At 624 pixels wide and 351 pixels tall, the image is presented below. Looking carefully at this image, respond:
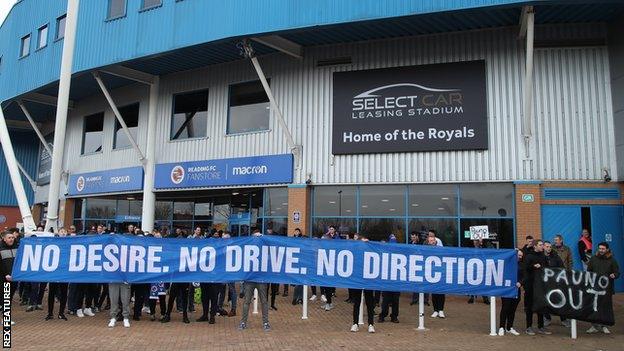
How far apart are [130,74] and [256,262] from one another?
13.3m

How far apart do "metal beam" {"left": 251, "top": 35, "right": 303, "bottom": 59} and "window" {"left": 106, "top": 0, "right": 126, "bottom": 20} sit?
692 cm

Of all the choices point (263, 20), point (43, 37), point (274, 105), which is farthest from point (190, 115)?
point (43, 37)

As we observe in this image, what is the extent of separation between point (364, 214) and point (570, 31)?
8286 millimetres

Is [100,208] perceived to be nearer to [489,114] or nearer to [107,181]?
[107,181]

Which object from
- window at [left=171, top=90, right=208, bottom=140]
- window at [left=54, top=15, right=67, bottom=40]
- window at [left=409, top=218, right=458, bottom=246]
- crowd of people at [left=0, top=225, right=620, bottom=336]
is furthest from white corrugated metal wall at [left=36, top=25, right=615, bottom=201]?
window at [left=54, top=15, right=67, bottom=40]

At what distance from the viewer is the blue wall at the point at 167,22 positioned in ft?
49.4

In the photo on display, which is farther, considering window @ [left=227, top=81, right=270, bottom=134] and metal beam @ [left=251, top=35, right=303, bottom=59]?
window @ [left=227, top=81, right=270, bottom=134]

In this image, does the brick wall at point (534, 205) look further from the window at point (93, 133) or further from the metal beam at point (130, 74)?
the window at point (93, 133)

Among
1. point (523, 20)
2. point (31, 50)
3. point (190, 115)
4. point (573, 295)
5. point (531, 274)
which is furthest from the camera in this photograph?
point (31, 50)

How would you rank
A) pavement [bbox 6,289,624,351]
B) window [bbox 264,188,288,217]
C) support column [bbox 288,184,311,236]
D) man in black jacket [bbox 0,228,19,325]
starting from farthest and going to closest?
window [bbox 264,188,288,217]
support column [bbox 288,184,311,236]
man in black jacket [bbox 0,228,19,325]
pavement [bbox 6,289,624,351]

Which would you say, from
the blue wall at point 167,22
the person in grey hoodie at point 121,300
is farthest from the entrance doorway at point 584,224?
the person in grey hoodie at point 121,300

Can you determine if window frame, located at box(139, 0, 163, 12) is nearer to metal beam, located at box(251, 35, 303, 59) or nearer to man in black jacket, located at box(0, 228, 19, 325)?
metal beam, located at box(251, 35, 303, 59)

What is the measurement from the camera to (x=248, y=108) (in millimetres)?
19547

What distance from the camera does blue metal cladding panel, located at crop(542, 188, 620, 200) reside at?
14828mm
